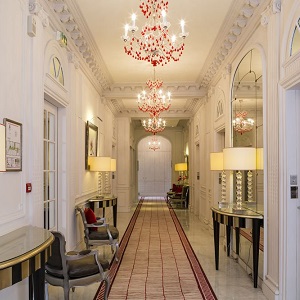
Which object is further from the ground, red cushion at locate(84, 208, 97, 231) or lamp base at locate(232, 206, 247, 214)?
lamp base at locate(232, 206, 247, 214)

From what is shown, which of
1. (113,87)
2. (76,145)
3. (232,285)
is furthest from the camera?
(113,87)

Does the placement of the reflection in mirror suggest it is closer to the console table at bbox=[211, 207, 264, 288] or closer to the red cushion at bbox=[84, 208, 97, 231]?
the console table at bbox=[211, 207, 264, 288]

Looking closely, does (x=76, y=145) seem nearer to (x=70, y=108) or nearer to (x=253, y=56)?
(x=70, y=108)

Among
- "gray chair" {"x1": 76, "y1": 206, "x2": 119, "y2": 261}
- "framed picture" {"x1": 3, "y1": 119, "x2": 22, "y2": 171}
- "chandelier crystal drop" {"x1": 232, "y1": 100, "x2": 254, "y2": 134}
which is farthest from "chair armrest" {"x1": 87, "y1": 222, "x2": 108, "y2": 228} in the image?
"chandelier crystal drop" {"x1": 232, "y1": 100, "x2": 254, "y2": 134}

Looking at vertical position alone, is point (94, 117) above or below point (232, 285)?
above

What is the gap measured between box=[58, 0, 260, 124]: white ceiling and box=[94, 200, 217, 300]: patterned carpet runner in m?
3.65


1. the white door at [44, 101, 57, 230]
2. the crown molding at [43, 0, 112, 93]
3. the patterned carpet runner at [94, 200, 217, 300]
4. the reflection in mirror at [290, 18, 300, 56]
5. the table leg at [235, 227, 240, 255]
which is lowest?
the patterned carpet runner at [94, 200, 217, 300]

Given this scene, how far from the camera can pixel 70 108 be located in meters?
5.98

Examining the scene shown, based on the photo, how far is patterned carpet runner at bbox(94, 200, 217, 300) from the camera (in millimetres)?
4305

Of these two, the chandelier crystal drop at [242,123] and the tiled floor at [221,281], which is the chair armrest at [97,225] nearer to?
the tiled floor at [221,281]

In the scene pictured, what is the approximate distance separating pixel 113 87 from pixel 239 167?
568cm

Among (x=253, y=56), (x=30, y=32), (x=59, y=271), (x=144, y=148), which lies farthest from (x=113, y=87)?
(x=144, y=148)

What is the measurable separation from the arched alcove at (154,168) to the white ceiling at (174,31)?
35.7 feet

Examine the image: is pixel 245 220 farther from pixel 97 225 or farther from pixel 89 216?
pixel 89 216
